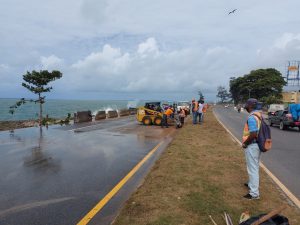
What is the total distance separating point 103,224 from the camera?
5.21m

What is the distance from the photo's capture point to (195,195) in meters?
6.43

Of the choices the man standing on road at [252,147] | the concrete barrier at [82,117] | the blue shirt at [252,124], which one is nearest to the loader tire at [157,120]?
the concrete barrier at [82,117]

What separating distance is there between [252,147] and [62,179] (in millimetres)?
4366

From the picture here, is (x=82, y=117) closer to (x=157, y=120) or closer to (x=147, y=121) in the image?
(x=147, y=121)

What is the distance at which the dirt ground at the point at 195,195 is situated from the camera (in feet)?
17.6

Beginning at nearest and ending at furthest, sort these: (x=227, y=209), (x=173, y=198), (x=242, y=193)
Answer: (x=227, y=209), (x=173, y=198), (x=242, y=193)

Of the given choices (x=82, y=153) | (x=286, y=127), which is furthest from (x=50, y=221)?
(x=286, y=127)

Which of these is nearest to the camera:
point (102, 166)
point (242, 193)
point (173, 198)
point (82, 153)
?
point (173, 198)

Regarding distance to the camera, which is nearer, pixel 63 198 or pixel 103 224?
pixel 103 224

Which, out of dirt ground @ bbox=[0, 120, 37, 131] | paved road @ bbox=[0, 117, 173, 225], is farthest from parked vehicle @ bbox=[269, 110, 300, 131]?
dirt ground @ bbox=[0, 120, 37, 131]

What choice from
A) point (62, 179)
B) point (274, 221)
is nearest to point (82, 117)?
point (62, 179)

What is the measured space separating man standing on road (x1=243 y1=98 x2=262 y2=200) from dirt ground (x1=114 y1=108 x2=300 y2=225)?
0.80 feet

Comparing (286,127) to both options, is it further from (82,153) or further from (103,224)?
(103,224)

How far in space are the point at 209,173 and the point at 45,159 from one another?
208 inches
